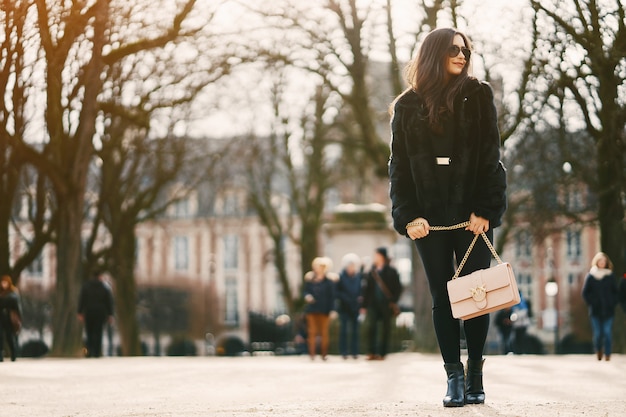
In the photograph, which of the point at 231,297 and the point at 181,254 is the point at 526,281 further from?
the point at 181,254

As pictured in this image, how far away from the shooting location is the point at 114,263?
33.8m

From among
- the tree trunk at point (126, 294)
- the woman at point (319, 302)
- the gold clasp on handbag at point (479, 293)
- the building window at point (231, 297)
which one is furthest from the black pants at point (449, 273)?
the building window at point (231, 297)

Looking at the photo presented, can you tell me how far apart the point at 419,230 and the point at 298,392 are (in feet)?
9.73

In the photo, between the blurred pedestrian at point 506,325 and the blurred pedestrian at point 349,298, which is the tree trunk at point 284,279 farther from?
the blurred pedestrian at point 349,298

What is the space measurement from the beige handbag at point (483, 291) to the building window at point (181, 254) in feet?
289

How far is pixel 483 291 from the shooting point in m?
7.46

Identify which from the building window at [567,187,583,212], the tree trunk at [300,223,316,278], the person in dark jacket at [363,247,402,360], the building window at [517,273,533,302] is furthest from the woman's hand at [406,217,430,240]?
the building window at [517,273,533,302]

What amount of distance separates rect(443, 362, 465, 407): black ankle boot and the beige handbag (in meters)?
0.31

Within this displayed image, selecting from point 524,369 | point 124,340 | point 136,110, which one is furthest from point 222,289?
point 524,369

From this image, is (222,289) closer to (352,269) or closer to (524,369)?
(352,269)

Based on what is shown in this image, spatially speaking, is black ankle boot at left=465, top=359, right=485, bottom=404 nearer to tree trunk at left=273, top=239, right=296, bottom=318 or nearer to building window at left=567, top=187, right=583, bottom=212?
building window at left=567, top=187, right=583, bottom=212

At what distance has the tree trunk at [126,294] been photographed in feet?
111

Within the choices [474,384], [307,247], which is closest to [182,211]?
[307,247]

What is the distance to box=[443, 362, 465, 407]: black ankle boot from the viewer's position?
7.59 m
